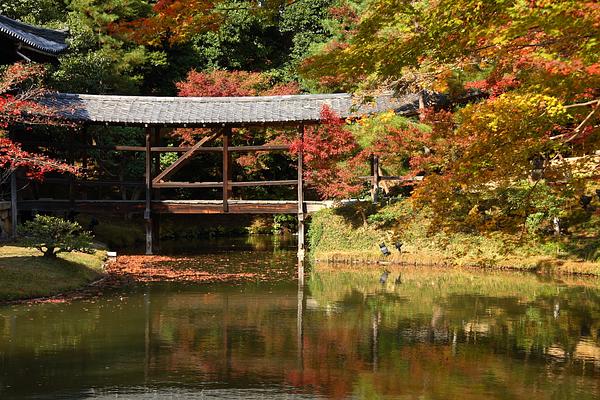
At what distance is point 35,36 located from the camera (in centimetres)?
2441

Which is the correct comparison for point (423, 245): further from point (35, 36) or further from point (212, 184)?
point (35, 36)

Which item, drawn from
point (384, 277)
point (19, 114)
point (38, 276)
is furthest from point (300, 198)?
point (38, 276)

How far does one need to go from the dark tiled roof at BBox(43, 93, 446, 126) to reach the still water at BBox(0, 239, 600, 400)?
899cm

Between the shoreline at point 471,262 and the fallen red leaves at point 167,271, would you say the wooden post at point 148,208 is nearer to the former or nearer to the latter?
the fallen red leaves at point 167,271

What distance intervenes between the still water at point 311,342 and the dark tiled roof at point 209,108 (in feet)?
29.5

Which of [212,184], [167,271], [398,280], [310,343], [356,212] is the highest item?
[212,184]

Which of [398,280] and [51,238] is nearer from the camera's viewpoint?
[51,238]

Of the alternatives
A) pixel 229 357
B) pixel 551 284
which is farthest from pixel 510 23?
pixel 551 284

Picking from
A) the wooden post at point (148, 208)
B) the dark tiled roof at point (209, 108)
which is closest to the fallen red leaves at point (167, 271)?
the wooden post at point (148, 208)

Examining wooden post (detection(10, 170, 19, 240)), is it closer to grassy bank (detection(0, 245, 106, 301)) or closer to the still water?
grassy bank (detection(0, 245, 106, 301))

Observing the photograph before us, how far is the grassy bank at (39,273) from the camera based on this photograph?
1795 cm

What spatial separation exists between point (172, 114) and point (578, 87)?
66.6ft

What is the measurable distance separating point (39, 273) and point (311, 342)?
8.77 m

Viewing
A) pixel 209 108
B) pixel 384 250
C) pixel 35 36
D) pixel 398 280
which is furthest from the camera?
pixel 209 108
